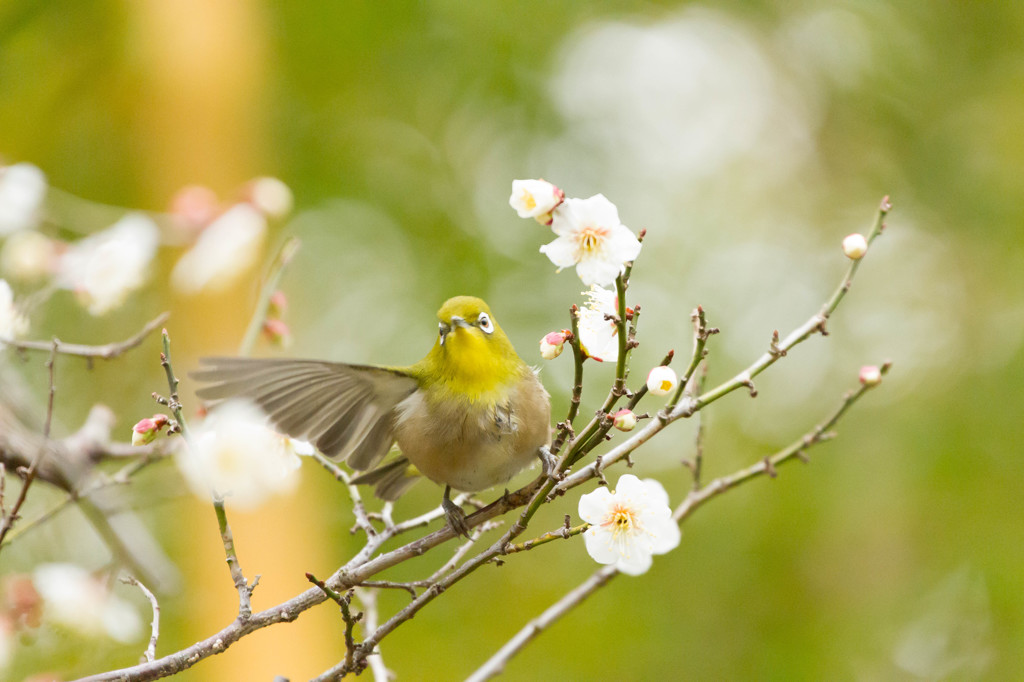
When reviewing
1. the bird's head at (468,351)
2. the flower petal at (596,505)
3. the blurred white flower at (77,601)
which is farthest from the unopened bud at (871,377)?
the blurred white flower at (77,601)

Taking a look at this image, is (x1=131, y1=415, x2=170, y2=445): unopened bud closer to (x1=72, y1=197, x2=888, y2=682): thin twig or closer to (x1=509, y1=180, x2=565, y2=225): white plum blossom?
(x1=72, y1=197, x2=888, y2=682): thin twig

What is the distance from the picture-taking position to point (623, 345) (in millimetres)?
1371

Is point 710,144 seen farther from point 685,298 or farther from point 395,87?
point 395,87

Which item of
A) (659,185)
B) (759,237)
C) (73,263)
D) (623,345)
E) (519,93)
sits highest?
(519,93)

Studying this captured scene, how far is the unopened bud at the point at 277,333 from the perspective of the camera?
251cm

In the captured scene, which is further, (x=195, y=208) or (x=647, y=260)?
(x=647, y=260)

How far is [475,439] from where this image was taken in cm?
238

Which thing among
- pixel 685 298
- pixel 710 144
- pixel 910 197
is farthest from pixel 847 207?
pixel 685 298

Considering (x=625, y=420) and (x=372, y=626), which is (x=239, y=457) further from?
(x=625, y=420)

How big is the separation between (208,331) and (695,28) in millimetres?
4868

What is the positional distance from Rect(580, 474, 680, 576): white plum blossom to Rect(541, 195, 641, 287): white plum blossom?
42cm

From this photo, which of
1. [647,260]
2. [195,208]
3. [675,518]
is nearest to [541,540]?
[675,518]

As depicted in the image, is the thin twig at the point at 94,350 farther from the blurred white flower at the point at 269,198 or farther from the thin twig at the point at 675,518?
the thin twig at the point at 675,518

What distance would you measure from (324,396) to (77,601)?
0.87 metres
